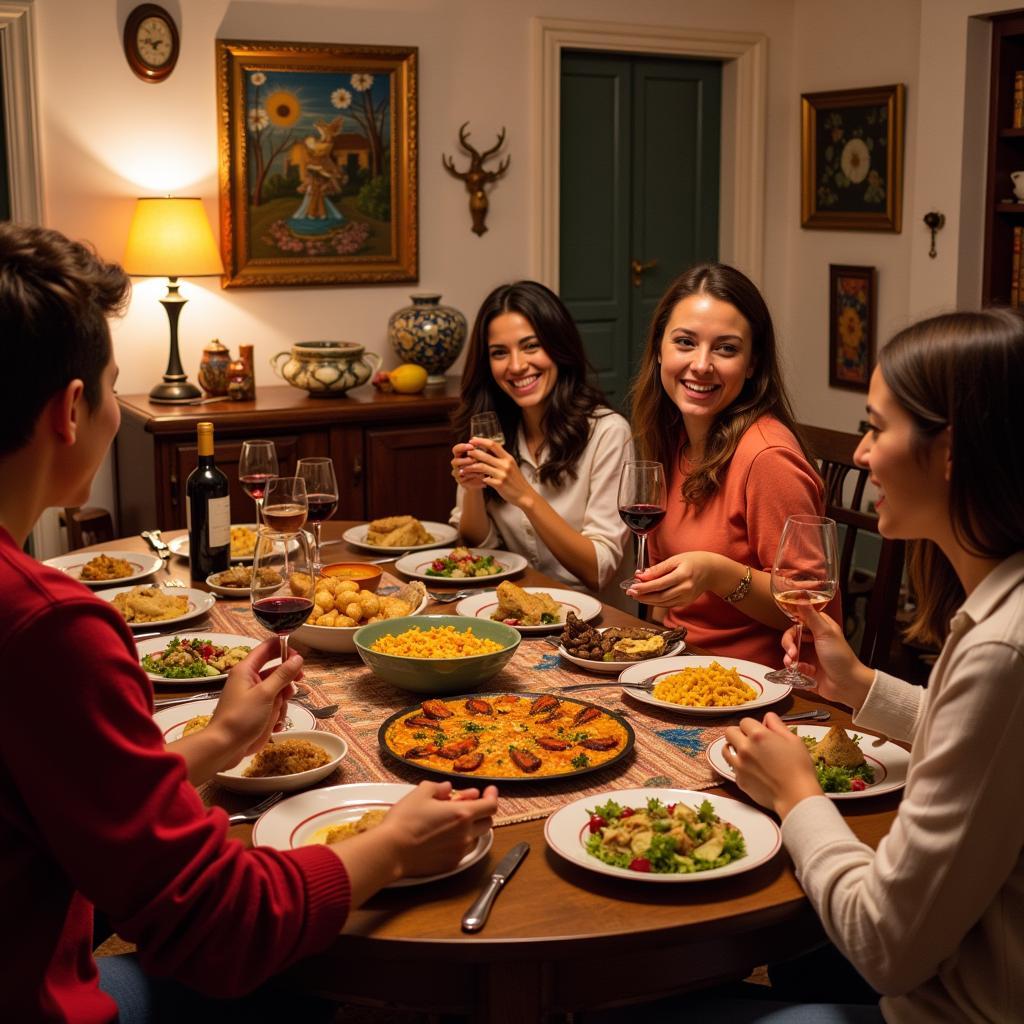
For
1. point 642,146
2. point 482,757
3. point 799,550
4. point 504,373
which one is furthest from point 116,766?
point 642,146

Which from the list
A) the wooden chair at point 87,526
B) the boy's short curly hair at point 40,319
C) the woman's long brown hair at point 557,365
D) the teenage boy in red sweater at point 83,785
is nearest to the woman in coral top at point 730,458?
the woman's long brown hair at point 557,365

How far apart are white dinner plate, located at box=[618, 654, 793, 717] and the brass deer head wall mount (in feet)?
12.2

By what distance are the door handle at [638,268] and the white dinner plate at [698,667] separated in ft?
13.6

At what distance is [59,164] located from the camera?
4.72 m

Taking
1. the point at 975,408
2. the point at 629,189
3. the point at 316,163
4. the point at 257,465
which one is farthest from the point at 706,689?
the point at 629,189

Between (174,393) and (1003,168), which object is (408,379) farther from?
(1003,168)

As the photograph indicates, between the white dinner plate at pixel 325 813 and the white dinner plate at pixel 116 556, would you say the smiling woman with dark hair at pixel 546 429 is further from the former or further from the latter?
the white dinner plate at pixel 325 813

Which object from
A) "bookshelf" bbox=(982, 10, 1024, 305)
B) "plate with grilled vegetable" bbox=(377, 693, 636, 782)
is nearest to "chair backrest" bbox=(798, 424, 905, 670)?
"plate with grilled vegetable" bbox=(377, 693, 636, 782)

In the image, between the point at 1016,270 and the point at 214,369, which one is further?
the point at 1016,270

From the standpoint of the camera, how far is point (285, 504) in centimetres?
226

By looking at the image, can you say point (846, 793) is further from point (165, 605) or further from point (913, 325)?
point (165, 605)

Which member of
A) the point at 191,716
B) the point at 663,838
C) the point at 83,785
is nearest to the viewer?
the point at 83,785

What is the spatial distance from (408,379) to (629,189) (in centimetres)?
176

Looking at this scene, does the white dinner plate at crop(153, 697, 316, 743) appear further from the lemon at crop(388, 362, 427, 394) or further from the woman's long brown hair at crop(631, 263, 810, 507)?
the lemon at crop(388, 362, 427, 394)
